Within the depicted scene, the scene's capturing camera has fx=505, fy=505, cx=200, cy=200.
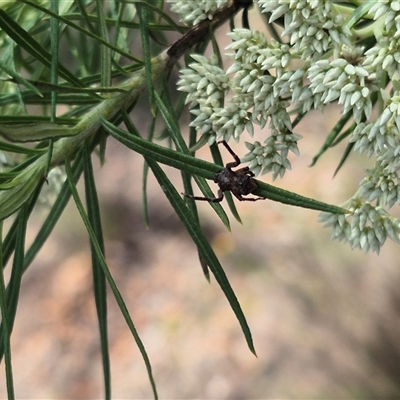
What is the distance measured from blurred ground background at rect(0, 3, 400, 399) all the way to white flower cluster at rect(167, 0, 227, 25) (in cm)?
93

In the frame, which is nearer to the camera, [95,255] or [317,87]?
[317,87]

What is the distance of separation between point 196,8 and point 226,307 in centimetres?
122

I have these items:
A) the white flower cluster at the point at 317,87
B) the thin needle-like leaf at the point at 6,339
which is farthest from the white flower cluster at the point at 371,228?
the thin needle-like leaf at the point at 6,339

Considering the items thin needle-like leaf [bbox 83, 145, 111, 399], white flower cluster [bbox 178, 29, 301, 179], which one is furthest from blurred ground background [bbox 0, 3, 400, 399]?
white flower cluster [bbox 178, 29, 301, 179]

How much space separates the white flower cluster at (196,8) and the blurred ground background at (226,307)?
933 mm

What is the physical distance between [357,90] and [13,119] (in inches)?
7.8

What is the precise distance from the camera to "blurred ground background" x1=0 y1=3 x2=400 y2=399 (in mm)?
1316

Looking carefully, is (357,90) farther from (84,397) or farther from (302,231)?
(84,397)

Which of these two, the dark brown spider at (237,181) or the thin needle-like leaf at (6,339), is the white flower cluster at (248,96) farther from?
the thin needle-like leaf at (6,339)

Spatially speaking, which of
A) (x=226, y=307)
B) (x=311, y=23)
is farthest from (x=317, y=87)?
(x=226, y=307)

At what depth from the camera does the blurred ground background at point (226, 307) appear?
1.32 m

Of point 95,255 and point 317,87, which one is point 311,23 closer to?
point 317,87

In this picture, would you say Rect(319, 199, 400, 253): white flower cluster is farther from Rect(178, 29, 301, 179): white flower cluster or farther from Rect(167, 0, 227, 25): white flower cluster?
Rect(167, 0, 227, 25): white flower cluster

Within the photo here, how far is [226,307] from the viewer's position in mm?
1477
